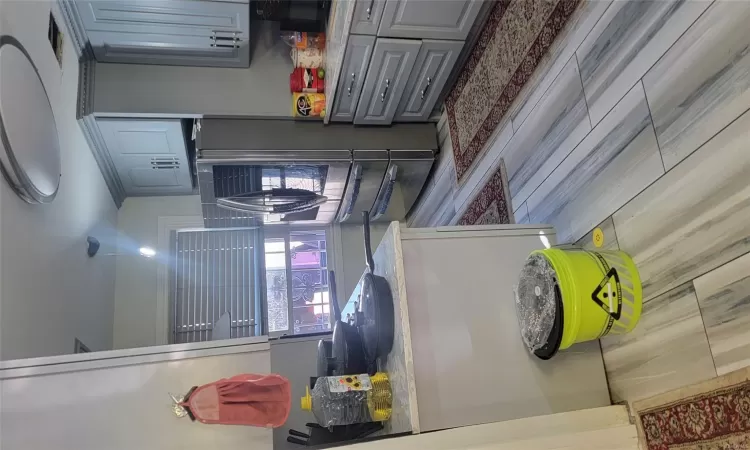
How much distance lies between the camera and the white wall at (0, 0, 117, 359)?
65.7 inches

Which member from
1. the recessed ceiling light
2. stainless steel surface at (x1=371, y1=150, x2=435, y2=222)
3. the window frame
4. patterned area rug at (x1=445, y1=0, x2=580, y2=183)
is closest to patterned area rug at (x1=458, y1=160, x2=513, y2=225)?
patterned area rug at (x1=445, y1=0, x2=580, y2=183)

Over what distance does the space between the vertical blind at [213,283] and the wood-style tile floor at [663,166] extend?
1887 millimetres

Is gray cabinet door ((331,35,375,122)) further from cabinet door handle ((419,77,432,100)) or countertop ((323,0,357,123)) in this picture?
cabinet door handle ((419,77,432,100))

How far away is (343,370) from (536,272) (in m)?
0.62

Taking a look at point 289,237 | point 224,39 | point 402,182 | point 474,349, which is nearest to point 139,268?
point 289,237

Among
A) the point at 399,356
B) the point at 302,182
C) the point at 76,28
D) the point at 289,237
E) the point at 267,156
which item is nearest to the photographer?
the point at 399,356

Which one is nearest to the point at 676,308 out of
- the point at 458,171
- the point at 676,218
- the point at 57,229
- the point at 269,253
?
the point at 676,218

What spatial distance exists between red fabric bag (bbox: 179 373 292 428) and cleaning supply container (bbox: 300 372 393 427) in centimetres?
23

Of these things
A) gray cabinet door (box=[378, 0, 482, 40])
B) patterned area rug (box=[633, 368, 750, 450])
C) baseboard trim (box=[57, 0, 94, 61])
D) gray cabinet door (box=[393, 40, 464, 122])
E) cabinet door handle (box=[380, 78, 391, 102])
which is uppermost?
baseboard trim (box=[57, 0, 94, 61])

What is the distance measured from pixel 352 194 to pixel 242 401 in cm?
175

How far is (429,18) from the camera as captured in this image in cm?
209

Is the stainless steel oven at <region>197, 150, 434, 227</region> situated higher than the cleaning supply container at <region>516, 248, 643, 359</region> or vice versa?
the stainless steel oven at <region>197, 150, 434, 227</region>

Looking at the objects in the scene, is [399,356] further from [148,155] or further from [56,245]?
[148,155]

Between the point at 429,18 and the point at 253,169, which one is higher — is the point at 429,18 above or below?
above
